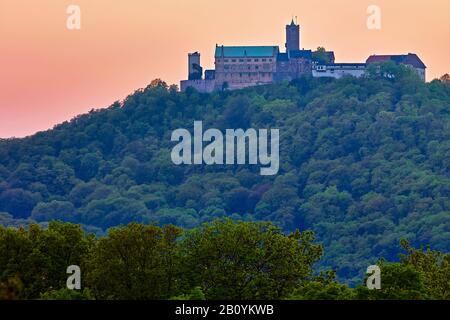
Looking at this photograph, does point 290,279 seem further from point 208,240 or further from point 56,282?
point 56,282

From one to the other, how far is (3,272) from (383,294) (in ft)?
48.6

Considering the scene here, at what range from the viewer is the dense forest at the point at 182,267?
242 ft

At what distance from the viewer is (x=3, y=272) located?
75250mm

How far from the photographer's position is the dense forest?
73.8 meters

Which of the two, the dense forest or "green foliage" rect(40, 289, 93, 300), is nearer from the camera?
"green foliage" rect(40, 289, 93, 300)

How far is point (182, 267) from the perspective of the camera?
254 ft
